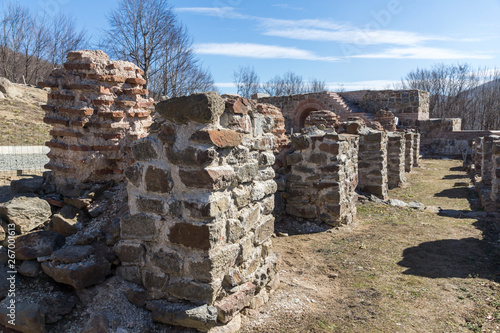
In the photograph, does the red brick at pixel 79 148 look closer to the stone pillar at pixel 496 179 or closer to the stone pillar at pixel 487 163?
the stone pillar at pixel 496 179

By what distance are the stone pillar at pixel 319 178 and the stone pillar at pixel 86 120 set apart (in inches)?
99.6

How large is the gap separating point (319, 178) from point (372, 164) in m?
2.59

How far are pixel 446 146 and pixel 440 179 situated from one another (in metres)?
8.70

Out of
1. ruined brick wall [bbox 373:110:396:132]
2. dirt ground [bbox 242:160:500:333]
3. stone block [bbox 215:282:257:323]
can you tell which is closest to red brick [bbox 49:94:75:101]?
stone block [bbox 215:282:257:323]

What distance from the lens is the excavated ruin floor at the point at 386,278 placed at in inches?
102

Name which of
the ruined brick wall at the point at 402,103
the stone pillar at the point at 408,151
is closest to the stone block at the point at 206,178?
the stone pillar at the point at 408,151

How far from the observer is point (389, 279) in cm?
336

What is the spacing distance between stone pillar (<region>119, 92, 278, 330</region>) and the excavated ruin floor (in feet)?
0.79

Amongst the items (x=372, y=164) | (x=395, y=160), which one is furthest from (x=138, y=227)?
(x=395, y=160)

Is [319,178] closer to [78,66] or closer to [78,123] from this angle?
[78,123]

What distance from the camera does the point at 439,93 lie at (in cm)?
2877

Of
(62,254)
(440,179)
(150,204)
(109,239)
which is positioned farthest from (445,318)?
(440,179)

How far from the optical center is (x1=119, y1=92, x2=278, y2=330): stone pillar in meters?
2.24

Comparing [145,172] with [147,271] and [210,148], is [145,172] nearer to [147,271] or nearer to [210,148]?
[210,148]
